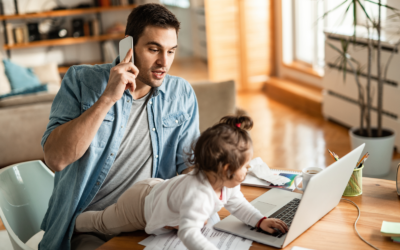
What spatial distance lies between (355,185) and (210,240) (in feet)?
1.62

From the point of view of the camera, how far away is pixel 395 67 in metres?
3.40

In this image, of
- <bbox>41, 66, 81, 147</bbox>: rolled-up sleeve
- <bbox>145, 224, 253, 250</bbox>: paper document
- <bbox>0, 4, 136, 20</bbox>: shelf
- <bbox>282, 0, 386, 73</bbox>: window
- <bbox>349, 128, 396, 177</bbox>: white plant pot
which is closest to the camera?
<bbox>145, 224, 253, 250</bbox>: paper document

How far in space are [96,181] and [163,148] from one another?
284 mm

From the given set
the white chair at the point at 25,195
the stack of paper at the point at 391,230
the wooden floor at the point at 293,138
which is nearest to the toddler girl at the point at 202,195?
the stack of paper at the point at 391,230

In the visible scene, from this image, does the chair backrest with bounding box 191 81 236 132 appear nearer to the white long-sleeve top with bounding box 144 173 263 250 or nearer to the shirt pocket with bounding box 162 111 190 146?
the shirt pocket with bounding box 162 111 190 146

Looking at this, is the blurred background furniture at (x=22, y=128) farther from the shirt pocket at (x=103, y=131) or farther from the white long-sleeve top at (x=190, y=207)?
the white long-sleeve top at (x=190, y=207)

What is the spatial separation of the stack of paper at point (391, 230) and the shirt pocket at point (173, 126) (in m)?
0.80

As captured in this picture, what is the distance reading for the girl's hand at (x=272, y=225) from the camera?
109 centimetres

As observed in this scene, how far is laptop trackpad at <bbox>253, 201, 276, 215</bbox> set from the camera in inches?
48.1

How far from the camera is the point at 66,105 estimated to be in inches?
54.9

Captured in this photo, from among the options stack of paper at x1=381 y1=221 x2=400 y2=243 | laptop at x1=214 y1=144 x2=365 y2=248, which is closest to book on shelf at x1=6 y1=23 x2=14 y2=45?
laptop at x1=214 y1=144 x2=365 y2=248

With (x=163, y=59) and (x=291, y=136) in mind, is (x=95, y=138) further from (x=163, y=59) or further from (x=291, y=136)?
(x=291, y=136)

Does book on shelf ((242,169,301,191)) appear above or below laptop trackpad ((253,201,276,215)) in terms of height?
above

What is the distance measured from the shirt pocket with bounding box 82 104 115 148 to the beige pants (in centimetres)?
26
